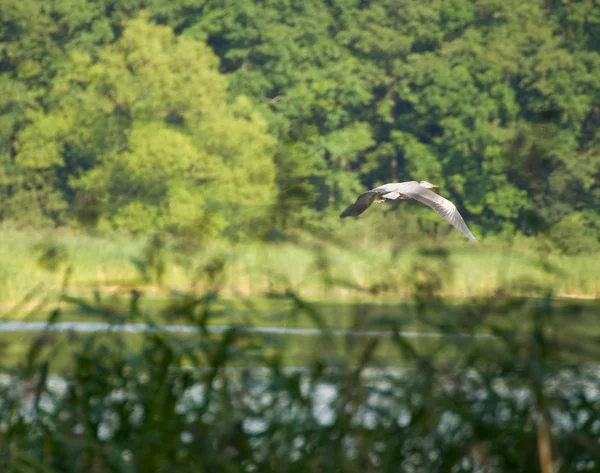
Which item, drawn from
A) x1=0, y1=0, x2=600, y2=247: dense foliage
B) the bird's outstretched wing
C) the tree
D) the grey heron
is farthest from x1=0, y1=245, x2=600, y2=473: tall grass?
the tree

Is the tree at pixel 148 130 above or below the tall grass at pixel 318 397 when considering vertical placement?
below

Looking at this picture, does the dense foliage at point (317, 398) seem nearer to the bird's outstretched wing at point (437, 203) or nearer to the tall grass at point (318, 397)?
the tall grass at point (318, 397)

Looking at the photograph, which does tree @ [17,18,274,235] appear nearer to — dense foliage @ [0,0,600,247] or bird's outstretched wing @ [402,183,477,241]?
dense foliage @ [0,0,600,247]

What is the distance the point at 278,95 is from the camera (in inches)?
1404

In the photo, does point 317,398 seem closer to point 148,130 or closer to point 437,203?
point 437,203

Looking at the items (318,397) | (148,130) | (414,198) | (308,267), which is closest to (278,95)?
(148,130)

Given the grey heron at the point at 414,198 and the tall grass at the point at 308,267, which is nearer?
the tall grass at the point at 308,267

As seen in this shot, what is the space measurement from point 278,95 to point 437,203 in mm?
24317

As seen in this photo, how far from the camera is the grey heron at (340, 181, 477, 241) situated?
34.8 ft

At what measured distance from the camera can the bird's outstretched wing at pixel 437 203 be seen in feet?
37.2

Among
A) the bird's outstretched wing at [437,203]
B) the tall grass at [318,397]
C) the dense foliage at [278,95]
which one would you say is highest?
the tall grass at [318,397]

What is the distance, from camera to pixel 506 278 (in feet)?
8.02

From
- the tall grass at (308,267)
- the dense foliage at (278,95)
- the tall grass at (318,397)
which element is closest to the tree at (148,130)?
the dense foliage at (278,95)

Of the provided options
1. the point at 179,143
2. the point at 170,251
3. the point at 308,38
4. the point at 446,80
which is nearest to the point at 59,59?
the point at 179,143
